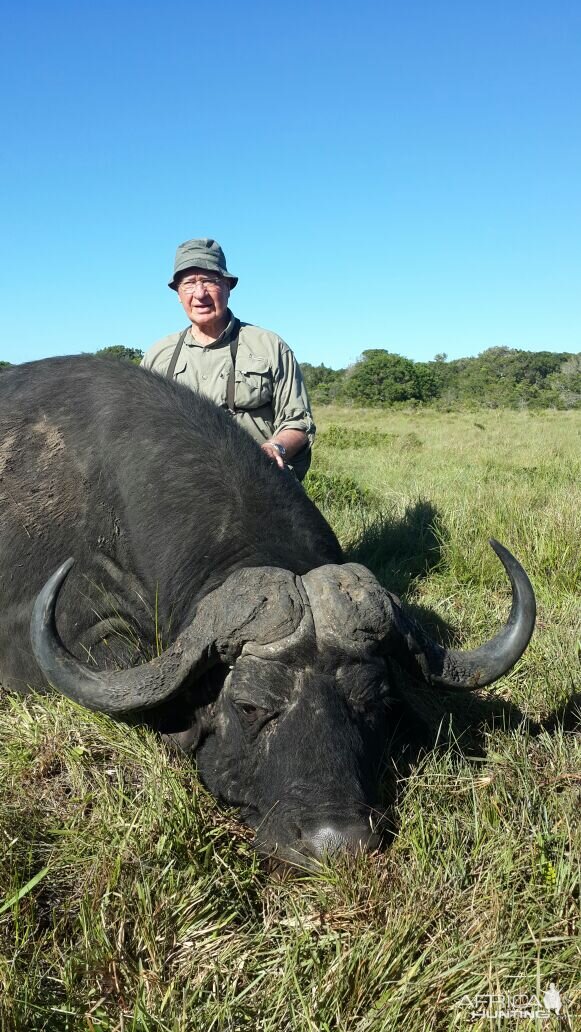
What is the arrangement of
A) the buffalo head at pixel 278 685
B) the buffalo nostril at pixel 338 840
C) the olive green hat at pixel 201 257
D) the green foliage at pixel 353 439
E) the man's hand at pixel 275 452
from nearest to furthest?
the buffalo nostril at pixel 338 840
the buffalo head at pixel 278 685
the man's hand at pixel 275 452
the olive green hat at pixel 201 257
the green foliage at pixel 353 439

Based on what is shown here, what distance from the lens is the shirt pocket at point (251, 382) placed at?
→ 580cm

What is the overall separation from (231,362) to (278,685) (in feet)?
11.7

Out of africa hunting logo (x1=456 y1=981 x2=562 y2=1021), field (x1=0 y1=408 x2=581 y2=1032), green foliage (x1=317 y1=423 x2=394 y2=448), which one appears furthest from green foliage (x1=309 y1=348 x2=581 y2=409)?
africa hunting logo (x1=456 y1=981 x2=562 y2=1021)

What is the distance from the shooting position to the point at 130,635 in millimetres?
3838

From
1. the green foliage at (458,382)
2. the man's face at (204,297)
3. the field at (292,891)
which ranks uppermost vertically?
the green foliage at (458,382)

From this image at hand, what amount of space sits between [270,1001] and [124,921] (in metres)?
0.50

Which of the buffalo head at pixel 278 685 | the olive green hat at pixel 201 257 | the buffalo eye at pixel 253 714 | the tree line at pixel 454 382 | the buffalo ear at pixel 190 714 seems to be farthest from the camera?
the tree line at pixel 454 382

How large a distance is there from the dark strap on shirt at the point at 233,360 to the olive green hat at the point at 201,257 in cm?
42

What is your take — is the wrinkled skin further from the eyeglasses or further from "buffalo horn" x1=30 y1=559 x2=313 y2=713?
the eyeglasses

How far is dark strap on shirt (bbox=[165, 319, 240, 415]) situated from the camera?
19.0ft

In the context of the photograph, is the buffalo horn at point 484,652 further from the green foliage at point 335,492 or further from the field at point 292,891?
the green foliage at point 335,492

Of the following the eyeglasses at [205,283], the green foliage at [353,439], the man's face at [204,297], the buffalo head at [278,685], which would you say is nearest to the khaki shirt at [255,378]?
the man's face at [204,297]

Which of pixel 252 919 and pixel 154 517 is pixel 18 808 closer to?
pixel 252 919

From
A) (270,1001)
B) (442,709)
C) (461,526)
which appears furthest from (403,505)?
(270,1001)
